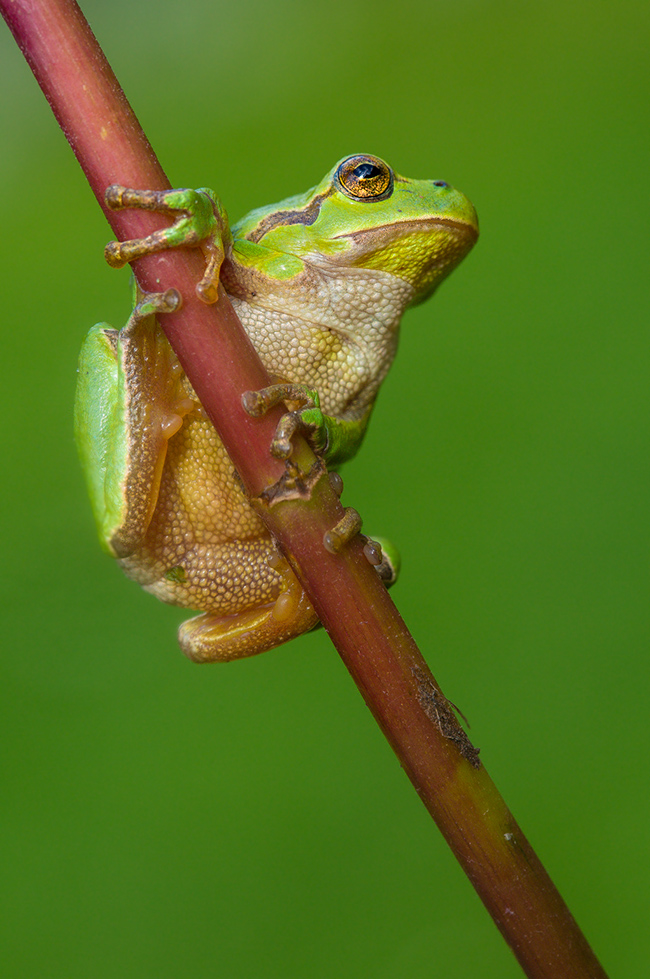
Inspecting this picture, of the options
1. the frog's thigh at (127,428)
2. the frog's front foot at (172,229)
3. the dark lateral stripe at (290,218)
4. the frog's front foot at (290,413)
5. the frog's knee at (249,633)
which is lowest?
the frog's knee at (249,633)

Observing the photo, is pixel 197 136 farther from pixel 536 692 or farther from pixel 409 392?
pixel 536 692

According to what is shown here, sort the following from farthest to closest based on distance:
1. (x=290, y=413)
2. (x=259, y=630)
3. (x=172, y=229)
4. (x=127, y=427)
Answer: (x=259, y=630)
(x=127, y=427)
(x=290, y=413)
(x=172, y=229)

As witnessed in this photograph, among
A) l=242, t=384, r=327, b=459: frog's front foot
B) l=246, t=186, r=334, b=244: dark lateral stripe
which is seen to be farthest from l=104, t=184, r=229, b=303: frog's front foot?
l=246, t=186, r=334, b=244: dark lateral stripe

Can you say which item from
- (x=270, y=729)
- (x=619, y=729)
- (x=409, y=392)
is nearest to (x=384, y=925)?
(x=270, y=729)

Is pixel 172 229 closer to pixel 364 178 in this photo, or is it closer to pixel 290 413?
pixel 290 413

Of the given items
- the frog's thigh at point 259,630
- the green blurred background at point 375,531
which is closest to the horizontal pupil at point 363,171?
the frog's thigh at point 259,630

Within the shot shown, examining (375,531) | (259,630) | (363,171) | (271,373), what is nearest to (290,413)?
(271,373)

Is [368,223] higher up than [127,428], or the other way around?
[368,223]

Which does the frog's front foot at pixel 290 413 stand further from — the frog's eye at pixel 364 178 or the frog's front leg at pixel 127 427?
the frog's eye at pixel 364 178
